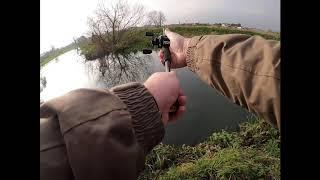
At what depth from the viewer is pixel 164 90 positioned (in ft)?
2.50

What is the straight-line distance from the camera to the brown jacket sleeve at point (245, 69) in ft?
2.81

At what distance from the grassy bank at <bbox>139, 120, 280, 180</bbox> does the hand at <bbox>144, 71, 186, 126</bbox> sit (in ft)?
8.33

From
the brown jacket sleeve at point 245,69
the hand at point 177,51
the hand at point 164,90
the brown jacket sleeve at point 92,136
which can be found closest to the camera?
the brown jacket sleeve at point 92,136

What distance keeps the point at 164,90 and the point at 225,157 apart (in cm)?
302

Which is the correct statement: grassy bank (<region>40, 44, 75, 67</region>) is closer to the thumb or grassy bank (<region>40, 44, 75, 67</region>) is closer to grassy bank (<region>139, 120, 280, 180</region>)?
the thumb

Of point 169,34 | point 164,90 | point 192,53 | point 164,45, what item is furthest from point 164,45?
point 164,90

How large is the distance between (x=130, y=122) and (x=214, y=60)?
47 centimetres

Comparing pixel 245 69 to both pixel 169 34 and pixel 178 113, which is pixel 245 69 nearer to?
pixel 178 113

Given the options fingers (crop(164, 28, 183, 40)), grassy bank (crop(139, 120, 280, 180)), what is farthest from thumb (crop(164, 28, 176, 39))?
grassy bank (crop(139, 120, 280, 180))

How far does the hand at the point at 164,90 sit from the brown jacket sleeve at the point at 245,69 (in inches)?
7.5

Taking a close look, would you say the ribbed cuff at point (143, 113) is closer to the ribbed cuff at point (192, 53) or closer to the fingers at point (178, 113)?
the fingers at point (178, 113)

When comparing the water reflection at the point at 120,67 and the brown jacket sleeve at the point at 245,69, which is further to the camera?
the water reflection at the point at 120,67

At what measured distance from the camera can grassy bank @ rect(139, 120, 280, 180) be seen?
132 inches

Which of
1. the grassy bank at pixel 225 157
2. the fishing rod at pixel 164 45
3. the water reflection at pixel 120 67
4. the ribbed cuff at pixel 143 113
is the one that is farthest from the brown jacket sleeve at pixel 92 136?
the grassy bank at pixel 225 157
